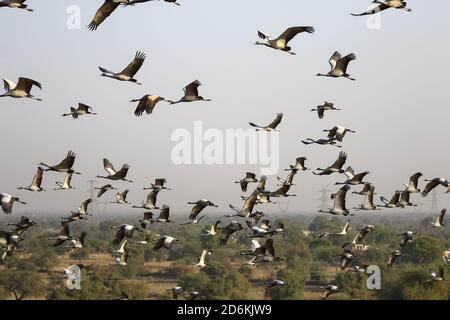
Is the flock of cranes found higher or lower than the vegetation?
higher

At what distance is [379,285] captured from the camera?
292 ft

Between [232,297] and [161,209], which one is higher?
[161,209]

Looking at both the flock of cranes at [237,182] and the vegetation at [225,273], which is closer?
the flock of cranes at [237,182]

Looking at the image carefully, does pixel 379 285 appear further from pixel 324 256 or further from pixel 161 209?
pixel 161 209

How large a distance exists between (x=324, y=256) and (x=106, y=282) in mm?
42786

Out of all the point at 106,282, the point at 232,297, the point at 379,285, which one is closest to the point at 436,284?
the point at 379,285

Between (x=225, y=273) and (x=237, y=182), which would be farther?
(x=225, y=273)

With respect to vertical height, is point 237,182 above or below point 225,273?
above

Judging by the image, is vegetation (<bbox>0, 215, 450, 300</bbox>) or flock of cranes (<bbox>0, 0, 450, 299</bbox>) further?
vegetation (<bbox>0, 215, 450, 300</bbox>)

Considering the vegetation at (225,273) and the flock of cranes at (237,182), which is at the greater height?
the flock of cranes at (237,182)
